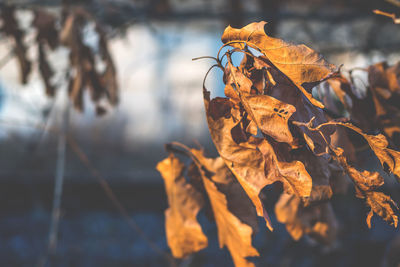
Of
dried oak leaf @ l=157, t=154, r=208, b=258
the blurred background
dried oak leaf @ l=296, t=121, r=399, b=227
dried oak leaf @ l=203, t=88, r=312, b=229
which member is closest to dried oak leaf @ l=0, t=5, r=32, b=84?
the blurred background

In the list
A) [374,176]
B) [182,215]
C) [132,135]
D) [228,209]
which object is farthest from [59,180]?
[132,135]

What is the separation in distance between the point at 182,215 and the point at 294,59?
39 cm

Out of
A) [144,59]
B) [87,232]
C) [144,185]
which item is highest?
[144,59]

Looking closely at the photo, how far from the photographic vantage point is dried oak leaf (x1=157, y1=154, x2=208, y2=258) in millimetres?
688

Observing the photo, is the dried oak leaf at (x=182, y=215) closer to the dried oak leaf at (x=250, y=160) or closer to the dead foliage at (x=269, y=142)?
the dead foliage at (x=269, y=142)

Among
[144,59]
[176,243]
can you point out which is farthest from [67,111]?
[144,59]

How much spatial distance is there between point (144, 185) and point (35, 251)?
194 centimetres

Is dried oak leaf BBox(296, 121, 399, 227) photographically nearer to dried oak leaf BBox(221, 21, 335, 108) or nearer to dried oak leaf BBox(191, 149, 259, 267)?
dried oak leaf BBox(221, 21, 335, 108)

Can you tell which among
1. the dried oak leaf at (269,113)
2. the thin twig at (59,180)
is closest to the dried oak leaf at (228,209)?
the dried oak leaf at (269,113)

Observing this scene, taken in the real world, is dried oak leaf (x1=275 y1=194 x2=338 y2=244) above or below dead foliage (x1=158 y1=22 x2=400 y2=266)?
below

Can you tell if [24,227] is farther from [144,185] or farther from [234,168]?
[234,168]

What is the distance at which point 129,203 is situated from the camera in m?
3.84

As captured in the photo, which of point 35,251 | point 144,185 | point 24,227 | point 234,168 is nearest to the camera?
point 234,168

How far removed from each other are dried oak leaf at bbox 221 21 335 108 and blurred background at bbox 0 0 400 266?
62 centimetres
